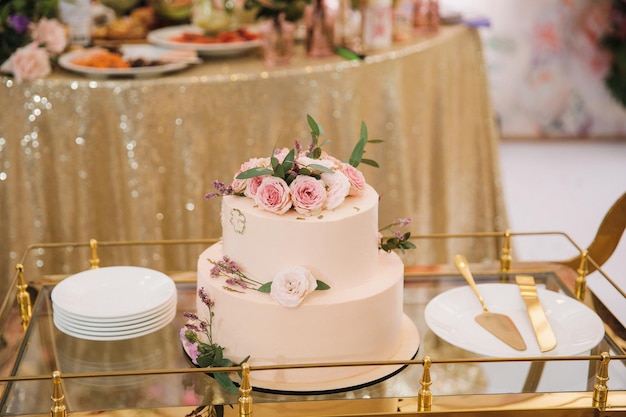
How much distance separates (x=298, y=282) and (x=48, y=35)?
1.74 meters

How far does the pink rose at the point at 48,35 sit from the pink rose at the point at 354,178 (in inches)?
62.5

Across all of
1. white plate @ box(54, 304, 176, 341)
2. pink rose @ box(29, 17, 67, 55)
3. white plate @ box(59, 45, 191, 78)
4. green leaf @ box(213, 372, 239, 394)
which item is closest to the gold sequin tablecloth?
white plate @ box(59, 45, 191, 78)

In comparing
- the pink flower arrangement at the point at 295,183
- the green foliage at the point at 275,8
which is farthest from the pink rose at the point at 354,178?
the green foliage at the point at 275,8

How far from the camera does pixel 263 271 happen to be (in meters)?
1.21

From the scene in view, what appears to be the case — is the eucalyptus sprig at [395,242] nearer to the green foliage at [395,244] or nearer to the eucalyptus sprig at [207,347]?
the green foliage at [395,244]

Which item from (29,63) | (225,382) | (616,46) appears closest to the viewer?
(225,382)

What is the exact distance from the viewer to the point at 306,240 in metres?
1.18

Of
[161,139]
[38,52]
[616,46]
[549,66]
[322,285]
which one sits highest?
[38,52]

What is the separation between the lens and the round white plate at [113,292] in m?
1.32

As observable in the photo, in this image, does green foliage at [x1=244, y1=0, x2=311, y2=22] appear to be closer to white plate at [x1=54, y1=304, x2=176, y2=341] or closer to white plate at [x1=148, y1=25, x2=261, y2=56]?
white plate at [x1=148, y1=25, x2=261, y2=56]

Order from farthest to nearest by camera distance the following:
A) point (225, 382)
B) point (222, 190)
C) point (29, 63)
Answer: point (29, 63), point (222, 190), point (225, 382)

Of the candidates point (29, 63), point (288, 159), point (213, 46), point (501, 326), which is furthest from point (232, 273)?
point (213, 46)

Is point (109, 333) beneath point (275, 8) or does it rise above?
beneath

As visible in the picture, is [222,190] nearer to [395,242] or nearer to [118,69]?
[395,242]
